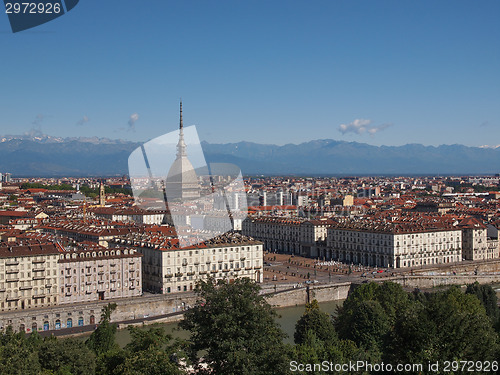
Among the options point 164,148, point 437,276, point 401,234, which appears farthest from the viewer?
point 401,234

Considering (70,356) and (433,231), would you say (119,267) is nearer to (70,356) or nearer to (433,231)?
(70,356)

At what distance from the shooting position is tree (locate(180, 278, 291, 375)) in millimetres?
10836

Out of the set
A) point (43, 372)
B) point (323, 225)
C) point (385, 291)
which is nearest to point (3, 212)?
point (323, 225)

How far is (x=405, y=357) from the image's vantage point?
11.8 meters

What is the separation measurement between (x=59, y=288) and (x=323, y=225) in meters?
20.9

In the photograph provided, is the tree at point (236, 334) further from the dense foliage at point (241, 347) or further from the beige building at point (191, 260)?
the beige building at point (191, 260)

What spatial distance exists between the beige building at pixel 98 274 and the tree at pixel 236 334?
12.8 m

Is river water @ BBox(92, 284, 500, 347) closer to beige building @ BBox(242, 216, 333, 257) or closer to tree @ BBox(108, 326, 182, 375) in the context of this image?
tree @ BBox(108, 326, 182, 375)

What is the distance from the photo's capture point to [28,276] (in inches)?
922

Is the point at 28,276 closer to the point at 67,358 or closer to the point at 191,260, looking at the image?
the point at 191,260

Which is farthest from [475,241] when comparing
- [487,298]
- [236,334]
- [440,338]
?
[236,334]

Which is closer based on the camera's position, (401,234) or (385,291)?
(385,291)

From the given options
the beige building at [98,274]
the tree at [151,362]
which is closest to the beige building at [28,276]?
the beige building at [98,274]

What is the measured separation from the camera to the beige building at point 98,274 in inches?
948
